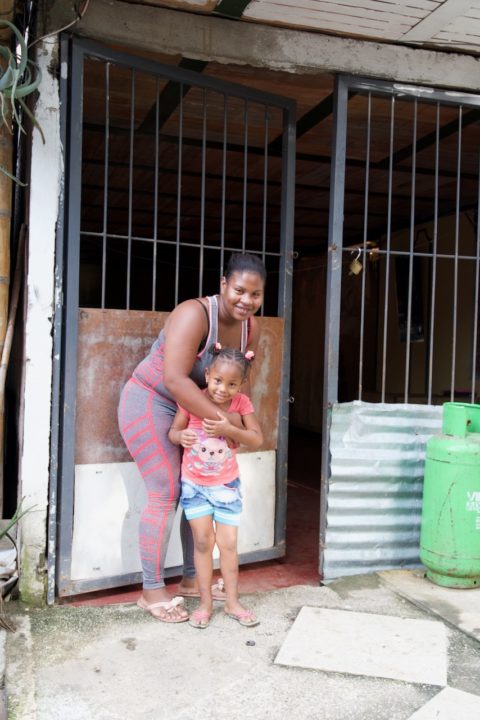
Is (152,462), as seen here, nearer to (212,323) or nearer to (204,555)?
(204,555)

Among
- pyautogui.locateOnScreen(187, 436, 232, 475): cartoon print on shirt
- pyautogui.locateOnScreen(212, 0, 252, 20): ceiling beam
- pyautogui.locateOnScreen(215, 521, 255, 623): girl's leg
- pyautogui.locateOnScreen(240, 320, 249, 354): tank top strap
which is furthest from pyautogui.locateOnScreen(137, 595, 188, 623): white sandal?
pyautogui.locateOnScreen(212, 0, 252, 20): ceiling beam

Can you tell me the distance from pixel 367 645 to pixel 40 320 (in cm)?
217

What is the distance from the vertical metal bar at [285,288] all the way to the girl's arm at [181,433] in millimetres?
1039

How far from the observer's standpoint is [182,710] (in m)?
2.52

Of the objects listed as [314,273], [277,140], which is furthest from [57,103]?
[314,273]

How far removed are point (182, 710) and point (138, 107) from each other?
3925mm

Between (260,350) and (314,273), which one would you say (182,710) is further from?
(314,273)

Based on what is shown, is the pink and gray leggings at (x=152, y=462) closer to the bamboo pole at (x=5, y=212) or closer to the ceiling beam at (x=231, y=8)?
the bamboo pole at (x=5, y=212)

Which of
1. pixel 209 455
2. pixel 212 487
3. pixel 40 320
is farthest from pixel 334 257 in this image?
pixel 40 320

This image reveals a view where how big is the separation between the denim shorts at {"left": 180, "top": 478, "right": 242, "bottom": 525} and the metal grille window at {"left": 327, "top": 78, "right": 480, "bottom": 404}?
0.98m

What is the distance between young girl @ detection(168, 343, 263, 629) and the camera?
3.18 metres

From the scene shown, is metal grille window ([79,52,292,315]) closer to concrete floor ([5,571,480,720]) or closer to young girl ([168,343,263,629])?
young girl ([168,343,263,629])

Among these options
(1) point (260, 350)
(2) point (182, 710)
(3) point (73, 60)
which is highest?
(3) point (73, 60)

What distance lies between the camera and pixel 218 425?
3.04 m
